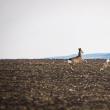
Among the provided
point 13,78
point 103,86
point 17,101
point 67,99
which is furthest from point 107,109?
point 13,78

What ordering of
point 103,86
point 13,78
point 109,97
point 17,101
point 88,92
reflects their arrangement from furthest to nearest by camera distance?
point 13,78 → point 103,86 → point 88,92 → point 109,97 → point 17,101

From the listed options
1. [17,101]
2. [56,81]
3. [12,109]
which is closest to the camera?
[12,109]

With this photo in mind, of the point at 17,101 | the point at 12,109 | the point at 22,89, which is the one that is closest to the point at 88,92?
the point at 22,89

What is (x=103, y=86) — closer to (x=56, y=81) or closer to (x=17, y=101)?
(x=56, y=81)

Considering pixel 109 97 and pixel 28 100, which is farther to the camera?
pixel 109 97

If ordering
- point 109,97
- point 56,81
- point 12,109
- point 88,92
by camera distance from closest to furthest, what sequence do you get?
point 12,109 → point 109,97 → point 88,92 → point 56,81

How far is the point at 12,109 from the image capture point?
1695 cm

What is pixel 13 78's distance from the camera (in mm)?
30391

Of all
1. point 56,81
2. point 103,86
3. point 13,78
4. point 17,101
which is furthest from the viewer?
point 13,78

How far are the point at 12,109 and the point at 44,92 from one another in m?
5.74

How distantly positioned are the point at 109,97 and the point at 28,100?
4.54 m

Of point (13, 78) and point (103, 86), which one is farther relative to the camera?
point (13, 78)

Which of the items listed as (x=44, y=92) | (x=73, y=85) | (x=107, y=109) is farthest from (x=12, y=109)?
(x=73, y=85)

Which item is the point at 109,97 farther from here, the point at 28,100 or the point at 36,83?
the point at 36,83
